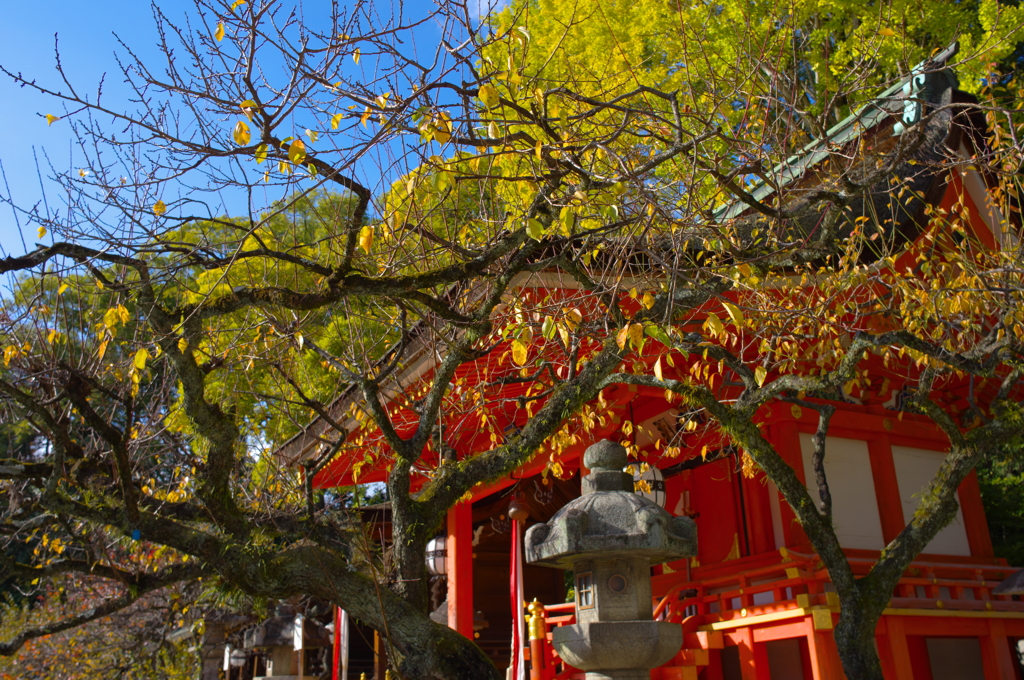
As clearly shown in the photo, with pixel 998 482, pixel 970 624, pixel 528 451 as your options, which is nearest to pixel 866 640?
pixel 528 451

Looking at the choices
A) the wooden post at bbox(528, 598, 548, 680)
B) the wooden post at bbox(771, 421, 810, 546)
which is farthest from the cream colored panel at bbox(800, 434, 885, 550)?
the wooden post at bbox(528, 598, 548, 680)

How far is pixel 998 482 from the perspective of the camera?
10523mm

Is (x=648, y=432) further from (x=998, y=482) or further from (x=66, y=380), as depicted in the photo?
(x=66, y=380)

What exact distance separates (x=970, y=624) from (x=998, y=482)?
4.47m

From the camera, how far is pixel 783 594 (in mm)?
6648

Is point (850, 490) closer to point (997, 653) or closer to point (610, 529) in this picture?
point (997, 653)

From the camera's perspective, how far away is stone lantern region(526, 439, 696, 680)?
Result: 4.13 meters

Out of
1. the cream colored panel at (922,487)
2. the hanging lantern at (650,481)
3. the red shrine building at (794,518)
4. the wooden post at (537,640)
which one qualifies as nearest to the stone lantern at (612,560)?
the red shrine building at (794,518)

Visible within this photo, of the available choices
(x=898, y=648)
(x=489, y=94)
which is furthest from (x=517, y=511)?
(x=489, y=94)

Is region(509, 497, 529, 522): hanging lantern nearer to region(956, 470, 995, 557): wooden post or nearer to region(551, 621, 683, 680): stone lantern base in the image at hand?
region(551, 621, 683, 680): stone lantern base

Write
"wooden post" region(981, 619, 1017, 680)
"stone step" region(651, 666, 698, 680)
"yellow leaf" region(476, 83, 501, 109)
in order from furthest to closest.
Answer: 1. "wooden post" region(981, 619, 1017, 680)
2. "stone step" region(651, 666, 698, 680)
3. "yellow leaf" region(476, 83, 501, 109)

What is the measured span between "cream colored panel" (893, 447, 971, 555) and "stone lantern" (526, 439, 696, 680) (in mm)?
5802

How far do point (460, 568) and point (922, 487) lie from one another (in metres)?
5.75

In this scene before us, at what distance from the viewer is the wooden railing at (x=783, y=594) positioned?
646cm
